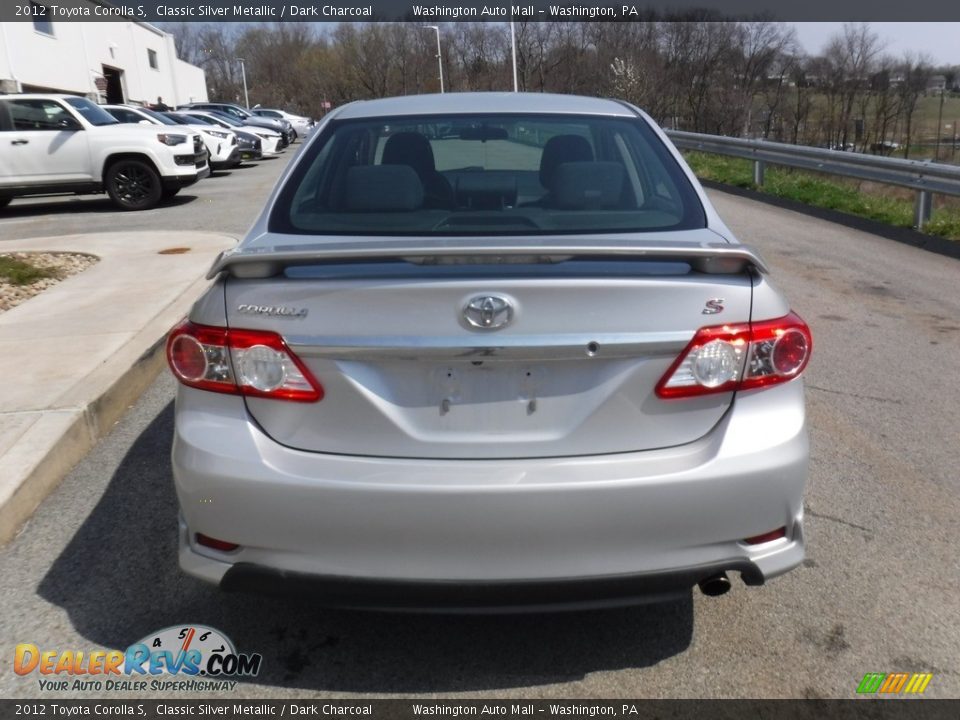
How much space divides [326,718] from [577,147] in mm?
2356

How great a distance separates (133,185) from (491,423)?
46.5 feet

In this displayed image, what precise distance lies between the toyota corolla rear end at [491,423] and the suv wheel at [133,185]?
13.4m

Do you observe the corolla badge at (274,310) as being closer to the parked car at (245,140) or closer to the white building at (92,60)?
the parked car at (245,140)

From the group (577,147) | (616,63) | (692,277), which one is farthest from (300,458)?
(616,63)

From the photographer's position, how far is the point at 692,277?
2.52 m

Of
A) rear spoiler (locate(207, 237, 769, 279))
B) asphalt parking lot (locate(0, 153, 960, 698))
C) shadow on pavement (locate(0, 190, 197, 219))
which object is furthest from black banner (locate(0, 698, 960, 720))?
shadow on pavement (locate(0, 190, 197, 219))

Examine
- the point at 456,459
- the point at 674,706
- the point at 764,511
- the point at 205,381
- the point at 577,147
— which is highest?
the point at 577,147

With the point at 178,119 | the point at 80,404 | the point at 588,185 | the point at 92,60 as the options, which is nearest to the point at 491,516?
the point at 588,185

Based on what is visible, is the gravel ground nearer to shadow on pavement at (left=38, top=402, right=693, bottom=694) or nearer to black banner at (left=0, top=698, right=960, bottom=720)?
shadow on pavement at (left=38, top=402, right=693, bottom=694)

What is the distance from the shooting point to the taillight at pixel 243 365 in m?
2.49

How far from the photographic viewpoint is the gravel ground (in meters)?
7.81

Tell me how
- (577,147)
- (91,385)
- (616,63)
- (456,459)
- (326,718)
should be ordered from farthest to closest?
(616,63) → (91,385) → (577,147) → (326,718) → (456,459)

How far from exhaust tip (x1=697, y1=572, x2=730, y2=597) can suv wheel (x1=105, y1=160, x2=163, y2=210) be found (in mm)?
14138

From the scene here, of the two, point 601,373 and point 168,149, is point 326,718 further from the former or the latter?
point 168,149
